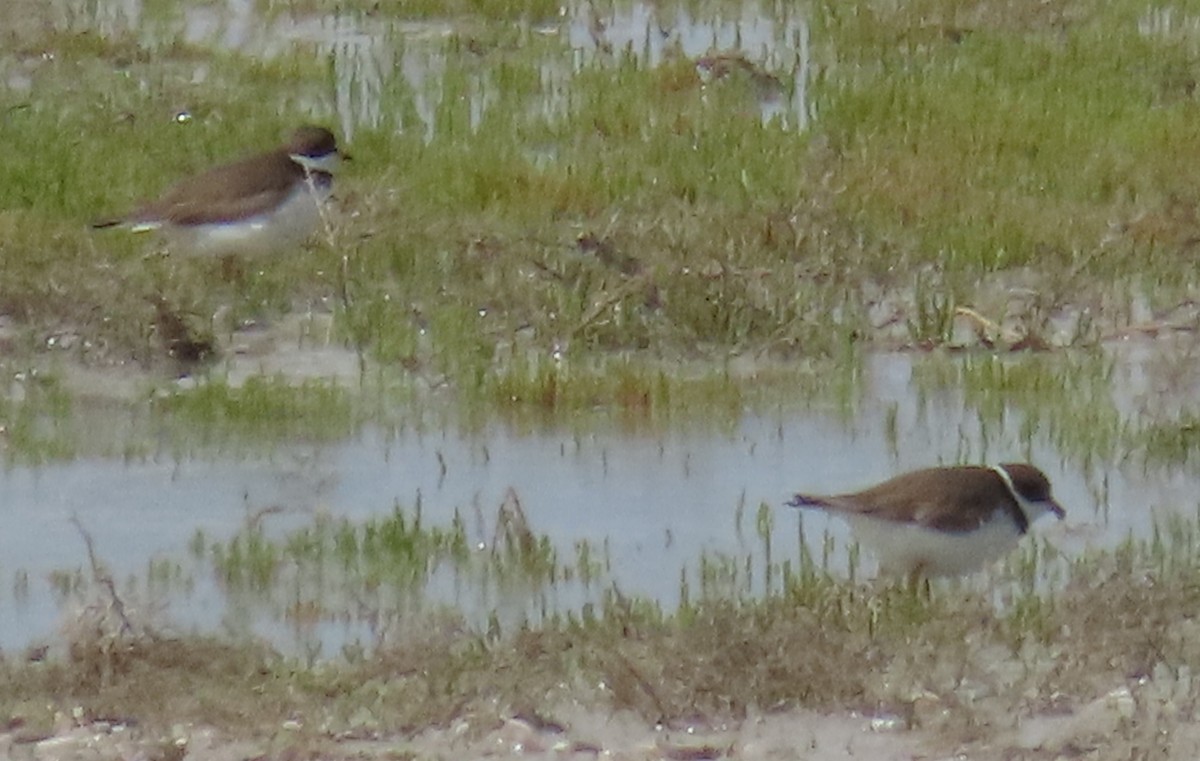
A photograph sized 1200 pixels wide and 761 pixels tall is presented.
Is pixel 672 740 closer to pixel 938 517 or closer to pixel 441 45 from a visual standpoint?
pixel 938 517

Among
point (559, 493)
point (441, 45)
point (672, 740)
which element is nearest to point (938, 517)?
point (672, 740)

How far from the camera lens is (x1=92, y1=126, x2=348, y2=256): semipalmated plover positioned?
1214cm

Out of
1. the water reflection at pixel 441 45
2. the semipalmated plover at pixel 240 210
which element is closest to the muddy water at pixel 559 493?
the semipalmated plover at pixel 240 210

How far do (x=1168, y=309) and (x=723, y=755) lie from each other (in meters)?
5.12

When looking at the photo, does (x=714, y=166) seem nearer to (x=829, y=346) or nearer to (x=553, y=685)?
(x=829, y=346)

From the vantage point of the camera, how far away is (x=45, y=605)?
8125 mm

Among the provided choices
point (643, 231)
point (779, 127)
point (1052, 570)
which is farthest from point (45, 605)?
point (779, 127)

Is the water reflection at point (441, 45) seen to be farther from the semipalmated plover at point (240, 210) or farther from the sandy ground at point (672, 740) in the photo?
the sandy ground at point (672, 740)

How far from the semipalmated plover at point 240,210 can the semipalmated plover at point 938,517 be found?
413cm

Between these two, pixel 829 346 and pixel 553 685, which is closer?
pixel 553 685

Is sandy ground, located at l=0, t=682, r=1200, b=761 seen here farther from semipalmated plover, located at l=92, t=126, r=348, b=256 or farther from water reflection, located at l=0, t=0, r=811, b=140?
water reflection, located at l=0, t=0, r=811, b=140

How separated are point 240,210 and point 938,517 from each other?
474 centimetres

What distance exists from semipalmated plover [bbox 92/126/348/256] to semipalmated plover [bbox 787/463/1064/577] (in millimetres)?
4127

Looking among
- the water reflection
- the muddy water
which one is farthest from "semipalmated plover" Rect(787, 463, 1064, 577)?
the water reflection
